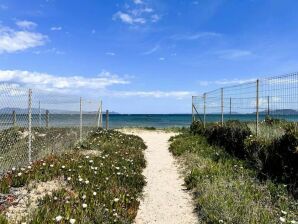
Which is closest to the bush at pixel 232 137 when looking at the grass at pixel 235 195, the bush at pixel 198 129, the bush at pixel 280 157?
the grass at pixel 235 195

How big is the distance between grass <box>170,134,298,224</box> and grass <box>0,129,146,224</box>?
1461mm

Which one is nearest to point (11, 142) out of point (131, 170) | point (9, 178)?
point (9, 178)

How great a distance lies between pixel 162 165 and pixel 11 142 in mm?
5191

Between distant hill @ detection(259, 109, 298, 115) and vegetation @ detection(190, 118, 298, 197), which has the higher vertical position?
distant hill @ detection(259, 109, 298, 115)

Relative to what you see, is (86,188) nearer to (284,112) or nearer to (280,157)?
(280,157)

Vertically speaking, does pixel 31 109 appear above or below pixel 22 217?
above

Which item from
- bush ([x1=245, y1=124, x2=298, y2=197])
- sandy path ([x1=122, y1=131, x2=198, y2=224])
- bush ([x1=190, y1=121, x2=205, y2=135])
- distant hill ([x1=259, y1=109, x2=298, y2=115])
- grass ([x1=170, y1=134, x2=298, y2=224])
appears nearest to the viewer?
grass ([x1=170, y1=134, x2=298, y2=224])

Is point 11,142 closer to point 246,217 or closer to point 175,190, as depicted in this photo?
point 175,190

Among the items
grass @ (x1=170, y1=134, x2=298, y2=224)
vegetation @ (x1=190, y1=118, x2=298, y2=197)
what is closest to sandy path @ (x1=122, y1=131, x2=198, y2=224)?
grass @ (x1=170, y1=134, x2=298, y2=224)

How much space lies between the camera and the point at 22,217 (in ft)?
20.6

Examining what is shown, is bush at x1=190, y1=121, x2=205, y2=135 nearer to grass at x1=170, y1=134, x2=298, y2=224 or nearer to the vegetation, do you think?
the vegetation

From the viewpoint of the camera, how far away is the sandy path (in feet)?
25.4

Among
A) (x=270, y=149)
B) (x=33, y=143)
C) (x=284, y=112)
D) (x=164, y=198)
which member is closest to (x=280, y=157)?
(x=270, y=149)

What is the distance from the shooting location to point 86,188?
26.9ft
